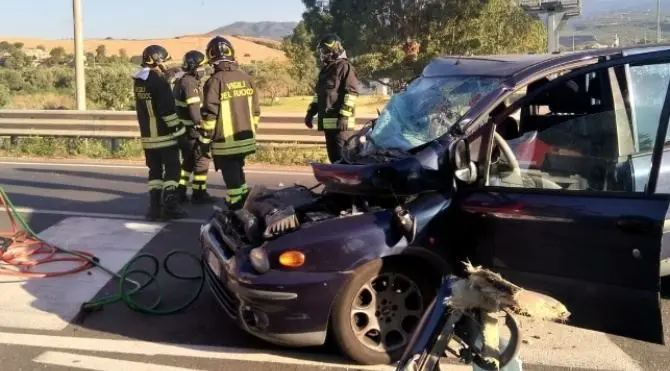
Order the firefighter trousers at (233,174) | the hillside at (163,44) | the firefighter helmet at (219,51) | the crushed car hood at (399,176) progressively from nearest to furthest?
1. the crushed car hood at (399,176)
2. the firefighter helmet at (219,51)
3. the firefighter trousers at (233,174)
4. the hillside at (163,44)

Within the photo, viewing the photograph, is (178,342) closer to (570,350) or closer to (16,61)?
(570,350)

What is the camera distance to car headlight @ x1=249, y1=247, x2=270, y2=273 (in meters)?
3.96

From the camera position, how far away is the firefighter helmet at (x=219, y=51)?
6.55 m

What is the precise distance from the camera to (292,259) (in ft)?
12.9

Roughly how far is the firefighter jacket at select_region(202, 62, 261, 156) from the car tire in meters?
3.11

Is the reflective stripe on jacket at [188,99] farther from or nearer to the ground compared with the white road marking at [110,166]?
farther from the ground

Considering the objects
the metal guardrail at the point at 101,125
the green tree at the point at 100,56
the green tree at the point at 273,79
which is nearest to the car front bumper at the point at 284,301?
the metal guardrail at the point at 101,125

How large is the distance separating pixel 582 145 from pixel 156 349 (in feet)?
9.09

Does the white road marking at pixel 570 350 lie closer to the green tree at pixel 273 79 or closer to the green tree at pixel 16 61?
the green tree at pixel 273 79

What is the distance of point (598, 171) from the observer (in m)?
3.85

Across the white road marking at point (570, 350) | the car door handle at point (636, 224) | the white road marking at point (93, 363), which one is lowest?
the white road marking at point (93, 363)

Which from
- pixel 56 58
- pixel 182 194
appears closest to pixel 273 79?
pixel 56 58

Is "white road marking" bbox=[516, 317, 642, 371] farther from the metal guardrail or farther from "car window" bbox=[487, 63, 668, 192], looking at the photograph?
the metal guardrail

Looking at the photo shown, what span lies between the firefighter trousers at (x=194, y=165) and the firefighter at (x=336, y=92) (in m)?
1.62
